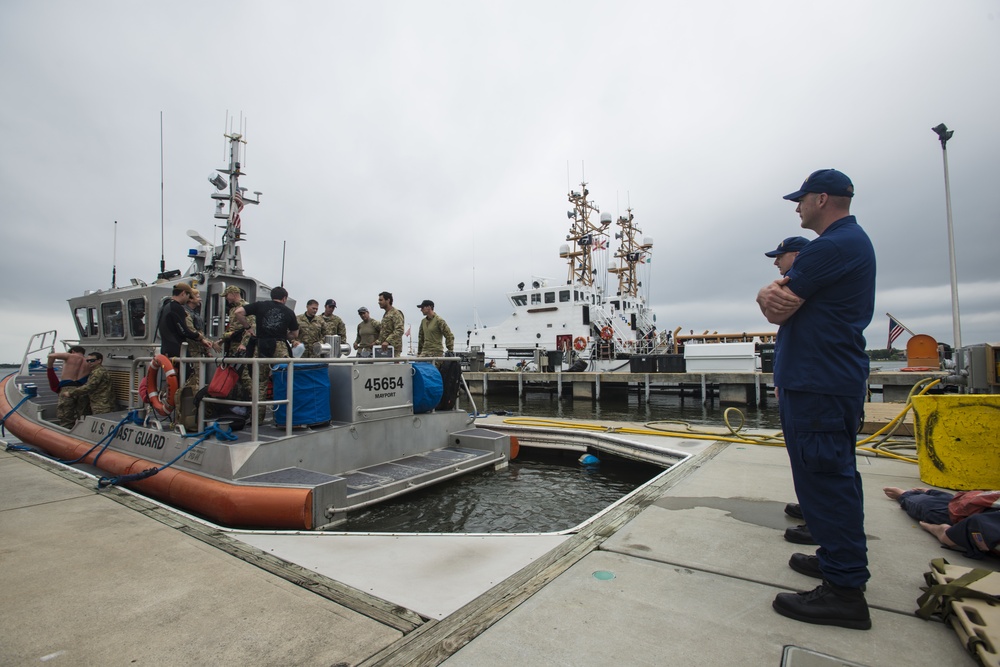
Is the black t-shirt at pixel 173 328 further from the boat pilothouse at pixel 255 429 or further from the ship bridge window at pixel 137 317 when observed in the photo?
the ship bridge window at pixel 137 317

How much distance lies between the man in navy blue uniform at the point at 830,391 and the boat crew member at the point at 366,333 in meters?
6.69

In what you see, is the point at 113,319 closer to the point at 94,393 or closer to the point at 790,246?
the point at 94,393

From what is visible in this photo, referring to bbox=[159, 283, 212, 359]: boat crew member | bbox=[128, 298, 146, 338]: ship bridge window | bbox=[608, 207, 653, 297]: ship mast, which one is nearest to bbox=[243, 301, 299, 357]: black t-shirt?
bbox=[159, 283, 212, 359]: boat crew member

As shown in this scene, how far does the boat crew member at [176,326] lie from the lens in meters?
5.65

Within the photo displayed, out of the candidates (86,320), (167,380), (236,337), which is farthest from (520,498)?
(86,320)

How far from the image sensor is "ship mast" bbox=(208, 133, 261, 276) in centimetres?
851

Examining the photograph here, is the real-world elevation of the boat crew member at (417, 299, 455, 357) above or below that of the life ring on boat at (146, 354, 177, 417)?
above

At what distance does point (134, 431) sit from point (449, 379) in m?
3.86

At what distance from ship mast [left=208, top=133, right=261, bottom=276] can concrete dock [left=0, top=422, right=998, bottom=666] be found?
564 cm

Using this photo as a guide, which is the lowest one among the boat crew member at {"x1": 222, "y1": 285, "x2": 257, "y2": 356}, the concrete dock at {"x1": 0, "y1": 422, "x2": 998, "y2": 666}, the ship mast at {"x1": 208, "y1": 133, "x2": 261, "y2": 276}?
the concrete dock at {"x1": 0, "y1": 422, "x2": 998, "y2": 666}

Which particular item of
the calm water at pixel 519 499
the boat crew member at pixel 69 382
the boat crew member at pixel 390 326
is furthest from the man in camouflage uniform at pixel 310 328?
the calm water at pixel 519 499

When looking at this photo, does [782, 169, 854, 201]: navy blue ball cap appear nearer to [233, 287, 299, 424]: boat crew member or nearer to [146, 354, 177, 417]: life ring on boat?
[233, 287, 299, 424]: boat crew member

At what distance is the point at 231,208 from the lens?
8820 millimetres

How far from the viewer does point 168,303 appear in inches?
226
